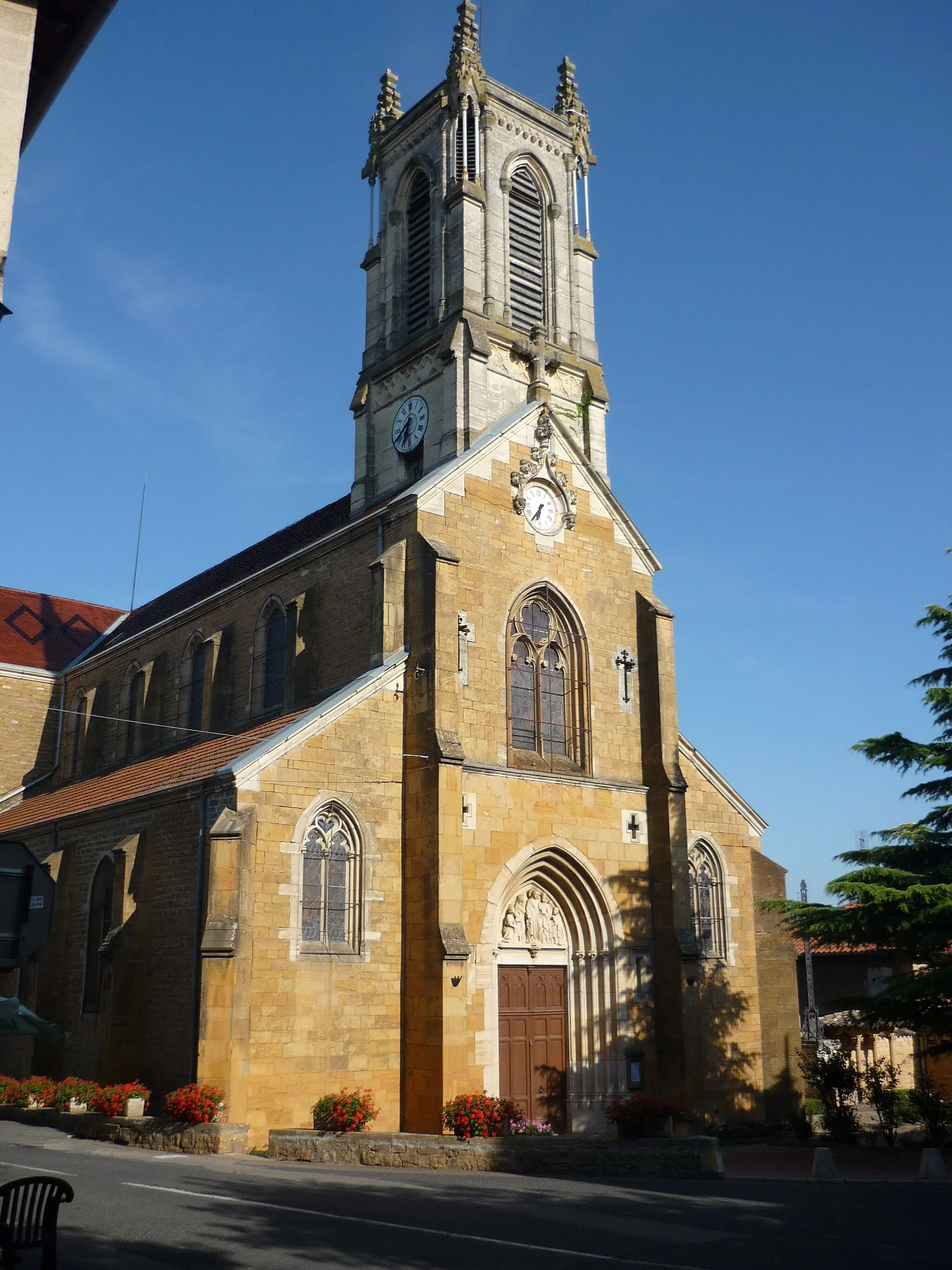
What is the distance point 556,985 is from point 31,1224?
50.2ft

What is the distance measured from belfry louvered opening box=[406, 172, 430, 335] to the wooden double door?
1584 cm

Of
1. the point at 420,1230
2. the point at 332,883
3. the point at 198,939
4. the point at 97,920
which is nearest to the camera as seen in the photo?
the point at 420,1230

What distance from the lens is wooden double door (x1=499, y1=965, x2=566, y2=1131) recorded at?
21328mm

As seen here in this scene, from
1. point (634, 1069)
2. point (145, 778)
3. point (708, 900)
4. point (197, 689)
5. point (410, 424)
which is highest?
point (410, 424)

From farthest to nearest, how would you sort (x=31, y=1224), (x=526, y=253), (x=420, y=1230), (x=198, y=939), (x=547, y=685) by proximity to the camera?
(x=526, y=253)
(x=547, y=685)
(x=198, y=939)
(x=420, y=1230)
(x=31, y=1224)

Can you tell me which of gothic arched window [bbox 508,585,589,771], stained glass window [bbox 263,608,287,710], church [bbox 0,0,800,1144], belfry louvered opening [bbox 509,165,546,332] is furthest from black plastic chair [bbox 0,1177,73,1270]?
belfry louvered opening [bbox 509,165,546,332]

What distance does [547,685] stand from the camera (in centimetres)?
2375

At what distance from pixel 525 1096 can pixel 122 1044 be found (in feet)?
23.9

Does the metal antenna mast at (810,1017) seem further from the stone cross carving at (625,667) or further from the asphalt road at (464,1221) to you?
the asphalt road at (464,1221)

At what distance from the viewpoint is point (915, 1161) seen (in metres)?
18.3

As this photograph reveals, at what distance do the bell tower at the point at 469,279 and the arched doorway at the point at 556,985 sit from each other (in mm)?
9938

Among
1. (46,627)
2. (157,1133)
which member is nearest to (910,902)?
(157,1133)

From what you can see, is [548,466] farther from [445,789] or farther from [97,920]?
[97,920]

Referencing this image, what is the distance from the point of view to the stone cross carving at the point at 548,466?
24.4m
